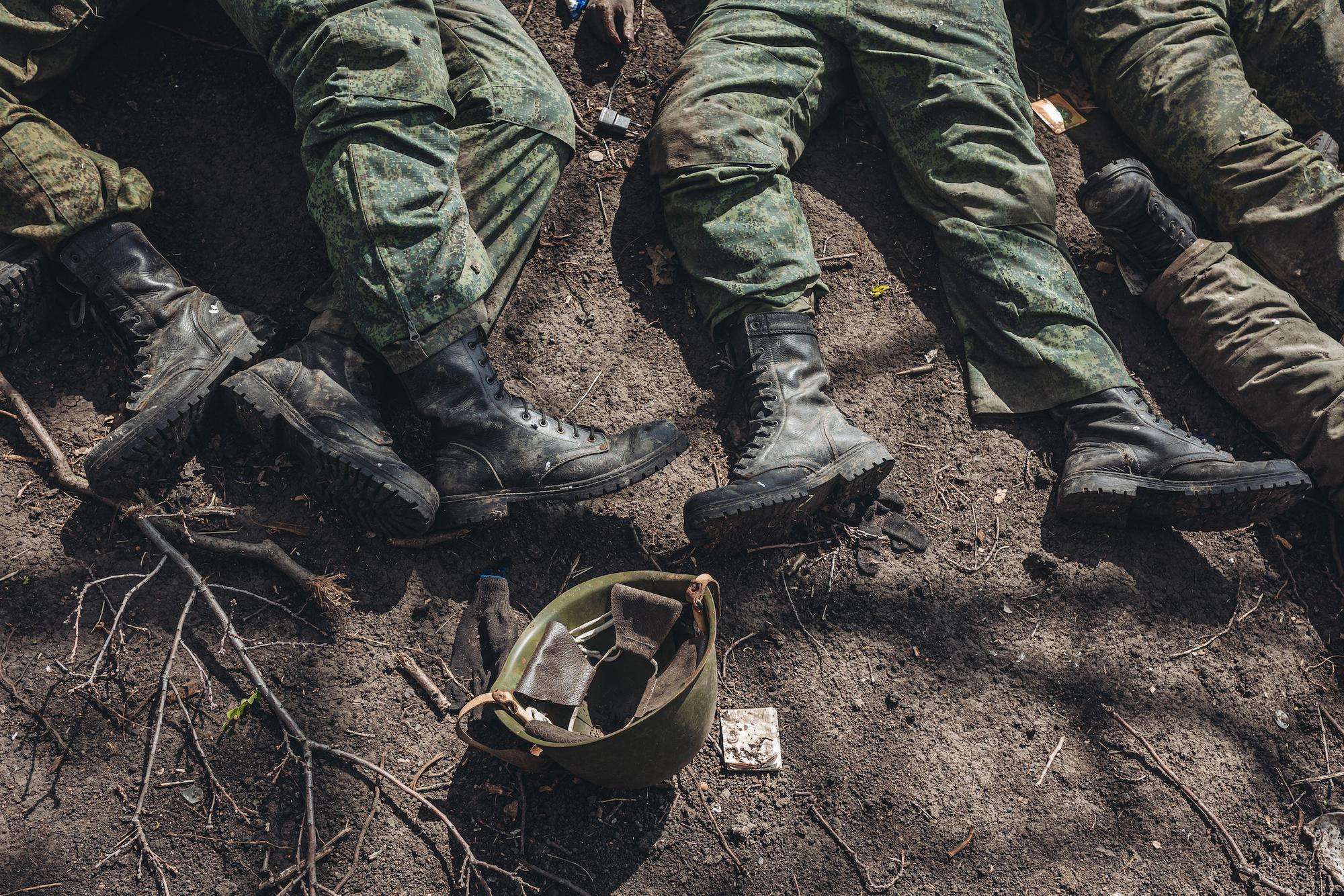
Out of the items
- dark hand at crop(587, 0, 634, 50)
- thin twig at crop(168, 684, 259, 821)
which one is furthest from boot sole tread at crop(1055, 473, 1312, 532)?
thin twig at crop(168, 684, 259, 821)

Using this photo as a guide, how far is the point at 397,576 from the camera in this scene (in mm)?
2430

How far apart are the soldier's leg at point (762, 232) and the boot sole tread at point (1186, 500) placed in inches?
26.3

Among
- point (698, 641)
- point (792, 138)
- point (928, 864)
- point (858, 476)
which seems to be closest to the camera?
point (698, 641)

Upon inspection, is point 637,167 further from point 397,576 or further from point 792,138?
point 397,576

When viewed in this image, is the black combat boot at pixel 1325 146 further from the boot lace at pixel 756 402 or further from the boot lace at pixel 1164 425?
the boot lace at pixel 756 402

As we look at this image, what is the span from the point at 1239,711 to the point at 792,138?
2.31m

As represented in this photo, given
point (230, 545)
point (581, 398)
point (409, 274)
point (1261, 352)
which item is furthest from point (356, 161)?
point (1261, 352)

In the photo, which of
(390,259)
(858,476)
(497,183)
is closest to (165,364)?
(390,259)

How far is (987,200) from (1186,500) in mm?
1148

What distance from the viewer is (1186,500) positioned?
2652mm

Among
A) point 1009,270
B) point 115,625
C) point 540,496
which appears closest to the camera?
point 115,625

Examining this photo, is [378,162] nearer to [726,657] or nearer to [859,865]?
[726,657]

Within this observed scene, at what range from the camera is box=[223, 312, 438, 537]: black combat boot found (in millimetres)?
2221

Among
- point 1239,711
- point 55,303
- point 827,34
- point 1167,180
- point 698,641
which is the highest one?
point 827,34
